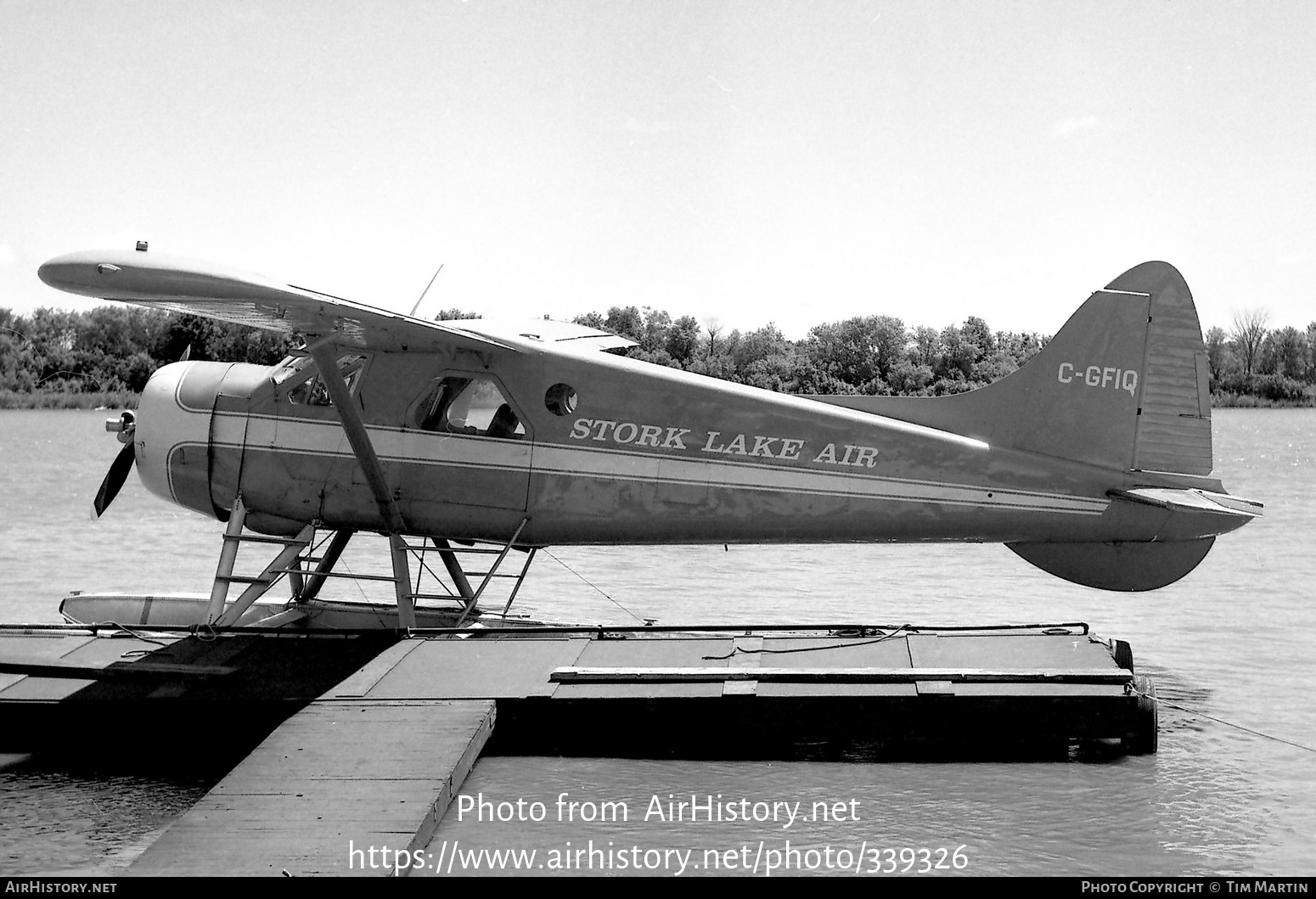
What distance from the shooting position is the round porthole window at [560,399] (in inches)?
321

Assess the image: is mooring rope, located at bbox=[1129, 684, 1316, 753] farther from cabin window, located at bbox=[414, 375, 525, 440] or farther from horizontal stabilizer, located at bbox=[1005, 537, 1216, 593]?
cabin window, located at bbox=[414, 375, 525, 440]

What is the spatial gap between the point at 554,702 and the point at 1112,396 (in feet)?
13.2

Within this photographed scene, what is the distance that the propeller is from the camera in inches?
348

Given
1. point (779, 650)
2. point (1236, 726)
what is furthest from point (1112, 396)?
point (779, 650)

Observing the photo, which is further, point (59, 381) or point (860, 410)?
point (59, 381)

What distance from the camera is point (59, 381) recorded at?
165ft

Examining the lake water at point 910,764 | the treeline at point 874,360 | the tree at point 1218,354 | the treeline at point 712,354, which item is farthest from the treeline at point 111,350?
the tree at point 1218,354

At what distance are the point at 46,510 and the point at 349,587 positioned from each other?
9948 mm

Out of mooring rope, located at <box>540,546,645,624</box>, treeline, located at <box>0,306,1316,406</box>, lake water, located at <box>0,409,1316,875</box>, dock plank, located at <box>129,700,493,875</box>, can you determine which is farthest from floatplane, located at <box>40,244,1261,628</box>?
treeline, located at <box>0,306,1316,406</box>

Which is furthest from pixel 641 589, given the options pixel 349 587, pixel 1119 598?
pixel 1119 598

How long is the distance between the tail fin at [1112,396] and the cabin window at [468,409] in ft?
6.82

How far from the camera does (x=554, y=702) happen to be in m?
6.86

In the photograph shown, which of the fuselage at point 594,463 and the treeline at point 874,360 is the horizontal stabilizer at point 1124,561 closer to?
the fuselage at point 594,463
